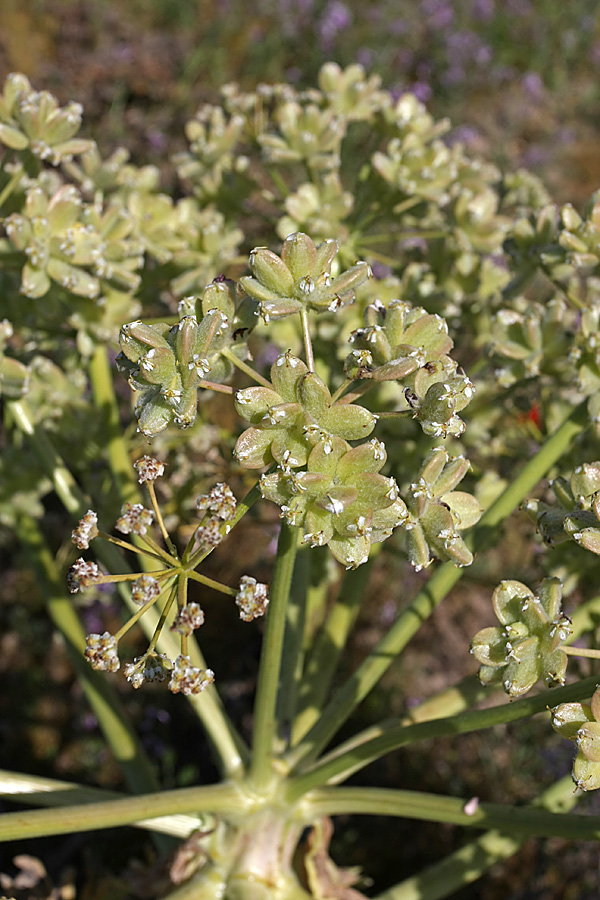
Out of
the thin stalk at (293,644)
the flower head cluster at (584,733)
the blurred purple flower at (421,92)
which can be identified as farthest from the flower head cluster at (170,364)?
the blurred purple flower at (421,92)

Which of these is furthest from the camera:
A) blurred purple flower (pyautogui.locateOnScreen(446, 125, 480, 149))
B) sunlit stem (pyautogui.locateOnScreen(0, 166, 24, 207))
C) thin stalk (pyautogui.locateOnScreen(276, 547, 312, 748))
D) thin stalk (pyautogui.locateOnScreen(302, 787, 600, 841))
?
blurred purple flower (pyautogui.locateOnScreen(446, 125, 480, 149))

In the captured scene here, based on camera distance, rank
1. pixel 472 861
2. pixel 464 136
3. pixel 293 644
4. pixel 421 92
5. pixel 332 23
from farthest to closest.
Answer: pixel 332 23
pixel 421 92
pixel 464 136
pixel 293 644
pixel 472 861

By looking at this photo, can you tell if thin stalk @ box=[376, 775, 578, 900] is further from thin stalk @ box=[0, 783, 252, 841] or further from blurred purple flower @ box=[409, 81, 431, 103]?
blurred purple flower @ box=[409, 81, 431, 103]

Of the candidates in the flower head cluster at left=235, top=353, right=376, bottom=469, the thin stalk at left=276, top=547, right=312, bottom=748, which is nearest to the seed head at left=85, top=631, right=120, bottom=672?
the flower head cluster at left=235, top=353, right=376, bottom=469

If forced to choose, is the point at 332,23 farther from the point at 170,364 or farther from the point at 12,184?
the point at 170,364

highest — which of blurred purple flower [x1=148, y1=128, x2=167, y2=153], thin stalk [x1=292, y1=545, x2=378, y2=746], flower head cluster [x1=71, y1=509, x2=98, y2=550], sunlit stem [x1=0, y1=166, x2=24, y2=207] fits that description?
sunlit stem [x1=0, y1=166, x2=24, y2=207]

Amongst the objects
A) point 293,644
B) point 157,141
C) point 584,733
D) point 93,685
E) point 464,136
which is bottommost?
point 93,685

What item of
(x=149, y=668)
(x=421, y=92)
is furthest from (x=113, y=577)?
(x=421, y=92)

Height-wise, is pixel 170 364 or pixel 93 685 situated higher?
pixel 170 364

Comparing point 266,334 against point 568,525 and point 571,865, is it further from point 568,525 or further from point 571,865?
point 571,865
